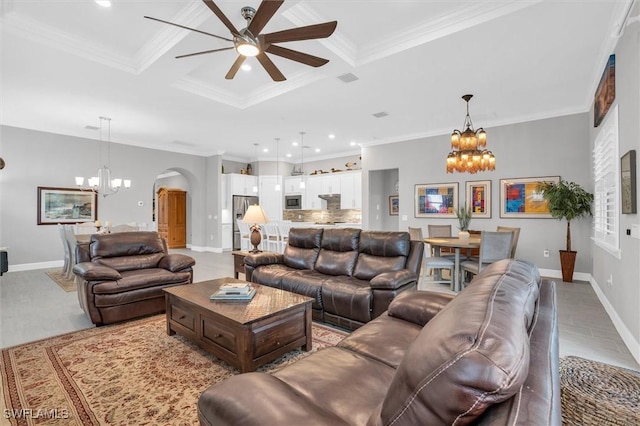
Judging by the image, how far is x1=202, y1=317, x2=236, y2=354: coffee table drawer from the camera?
2205 mm

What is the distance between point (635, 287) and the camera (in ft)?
8.49

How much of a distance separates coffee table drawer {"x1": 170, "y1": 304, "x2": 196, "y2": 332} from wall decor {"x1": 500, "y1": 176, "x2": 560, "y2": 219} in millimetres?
5798

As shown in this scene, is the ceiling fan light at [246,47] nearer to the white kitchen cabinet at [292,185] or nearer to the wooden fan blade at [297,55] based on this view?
the wooden fan blade at [297,55]

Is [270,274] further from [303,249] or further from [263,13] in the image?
[263,13]

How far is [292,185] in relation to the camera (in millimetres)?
9961

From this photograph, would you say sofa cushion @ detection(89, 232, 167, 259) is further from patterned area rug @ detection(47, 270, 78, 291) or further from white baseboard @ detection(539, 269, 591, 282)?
white baseboard @ detection(539, 269, 591, 282)

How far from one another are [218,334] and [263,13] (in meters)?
2.38

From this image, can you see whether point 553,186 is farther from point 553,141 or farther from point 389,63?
point 389,63

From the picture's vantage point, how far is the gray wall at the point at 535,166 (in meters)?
5.27

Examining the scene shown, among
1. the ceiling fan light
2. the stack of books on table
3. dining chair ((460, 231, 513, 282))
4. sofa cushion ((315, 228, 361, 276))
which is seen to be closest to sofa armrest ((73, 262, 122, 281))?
the stack of books on table

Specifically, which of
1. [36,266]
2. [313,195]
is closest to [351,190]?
[313,195]

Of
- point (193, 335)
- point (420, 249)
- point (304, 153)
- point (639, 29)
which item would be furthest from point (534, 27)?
point (304, 153)

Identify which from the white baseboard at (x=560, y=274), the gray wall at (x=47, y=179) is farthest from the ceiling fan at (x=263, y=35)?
the gray wall at (x=47, y=179)

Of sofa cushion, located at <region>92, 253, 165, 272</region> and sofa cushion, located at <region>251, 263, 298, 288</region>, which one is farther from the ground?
sofa cushion, located at <region>92, 253, 165, 272</region>
